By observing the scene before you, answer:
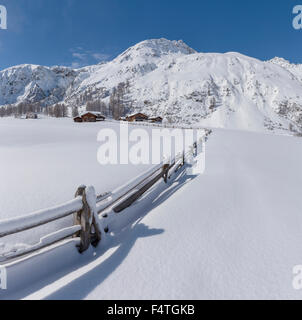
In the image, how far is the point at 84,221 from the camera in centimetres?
348

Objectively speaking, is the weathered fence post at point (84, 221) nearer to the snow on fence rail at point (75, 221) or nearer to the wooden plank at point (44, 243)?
the snow on fence rail at point (75, 221)

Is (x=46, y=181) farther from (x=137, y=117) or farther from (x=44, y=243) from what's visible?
(x=137, y=117)

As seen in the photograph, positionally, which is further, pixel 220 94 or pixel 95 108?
pixel 220 94

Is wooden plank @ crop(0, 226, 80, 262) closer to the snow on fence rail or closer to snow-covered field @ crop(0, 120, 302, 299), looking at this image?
the snow on fence rail

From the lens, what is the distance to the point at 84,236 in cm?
351

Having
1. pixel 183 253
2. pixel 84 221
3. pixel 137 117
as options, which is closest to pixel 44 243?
pixel 84 221

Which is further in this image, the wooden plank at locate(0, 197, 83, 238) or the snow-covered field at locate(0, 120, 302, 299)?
the snow-covered field at locate(0, 120, 302, 299)

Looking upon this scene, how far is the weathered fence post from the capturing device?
11.4ft

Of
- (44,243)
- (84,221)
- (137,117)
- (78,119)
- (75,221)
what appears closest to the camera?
(44,243)

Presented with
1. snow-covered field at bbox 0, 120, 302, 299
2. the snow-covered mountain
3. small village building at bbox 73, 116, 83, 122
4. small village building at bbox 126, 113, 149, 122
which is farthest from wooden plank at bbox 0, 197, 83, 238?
the snow-covered mountain

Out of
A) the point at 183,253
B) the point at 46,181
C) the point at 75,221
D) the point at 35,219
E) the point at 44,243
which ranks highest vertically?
the point at 46,181

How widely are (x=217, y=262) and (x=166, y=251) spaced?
94 centimetres

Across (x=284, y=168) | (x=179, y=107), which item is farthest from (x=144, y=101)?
(x=284, y=168)
